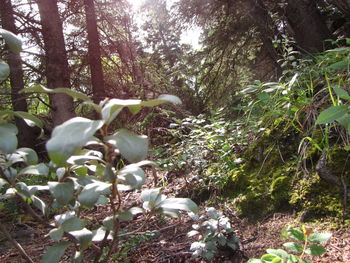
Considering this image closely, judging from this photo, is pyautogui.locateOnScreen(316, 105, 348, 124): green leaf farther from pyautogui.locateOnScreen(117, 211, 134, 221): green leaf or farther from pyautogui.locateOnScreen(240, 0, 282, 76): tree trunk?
pyautogui.locateOnScreen(240, 0, 282, 76): tree trunk

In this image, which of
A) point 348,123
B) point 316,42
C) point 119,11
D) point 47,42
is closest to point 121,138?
point 348,123

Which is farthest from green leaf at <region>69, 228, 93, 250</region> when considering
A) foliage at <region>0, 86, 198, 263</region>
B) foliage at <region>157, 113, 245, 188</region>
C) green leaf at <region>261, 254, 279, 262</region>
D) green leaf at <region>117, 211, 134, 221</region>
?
foliage at <region>157, 113, 245, 188</region>

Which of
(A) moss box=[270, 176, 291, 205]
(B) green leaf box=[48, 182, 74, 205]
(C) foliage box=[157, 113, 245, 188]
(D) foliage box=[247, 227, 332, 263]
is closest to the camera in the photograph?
(B) green leaf box=[48, 182, 74, 205]

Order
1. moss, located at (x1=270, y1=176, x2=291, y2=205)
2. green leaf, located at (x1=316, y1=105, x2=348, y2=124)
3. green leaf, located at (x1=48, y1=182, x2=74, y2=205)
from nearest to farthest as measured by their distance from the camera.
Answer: green leaf, located at (x1=48, y1=182, x2=74, y2=205) → green leaf, located at (x1=316, y1=105, x2=348, y2=124) → moss, located at (x1=270, y1=176, x2=291, y2=205)

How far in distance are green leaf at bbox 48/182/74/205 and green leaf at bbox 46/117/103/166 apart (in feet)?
0.92

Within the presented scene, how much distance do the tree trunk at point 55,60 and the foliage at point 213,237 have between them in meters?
2.46

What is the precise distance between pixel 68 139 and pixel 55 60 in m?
3.33

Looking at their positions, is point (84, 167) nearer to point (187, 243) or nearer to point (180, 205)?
point (180, 205)

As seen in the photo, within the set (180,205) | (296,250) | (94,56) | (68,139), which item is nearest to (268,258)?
(296,250)

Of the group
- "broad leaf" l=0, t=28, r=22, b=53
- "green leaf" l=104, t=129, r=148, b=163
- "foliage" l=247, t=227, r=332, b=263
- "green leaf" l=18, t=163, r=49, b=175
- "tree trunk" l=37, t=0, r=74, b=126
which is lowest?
"foliage" l=247, t=227, r=332, b=263

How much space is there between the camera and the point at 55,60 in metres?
3.52

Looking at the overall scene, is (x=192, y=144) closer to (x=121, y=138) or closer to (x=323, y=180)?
(x=323, y=180)

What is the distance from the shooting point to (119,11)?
5449 millimetres

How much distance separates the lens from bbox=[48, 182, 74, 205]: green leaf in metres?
0.80
